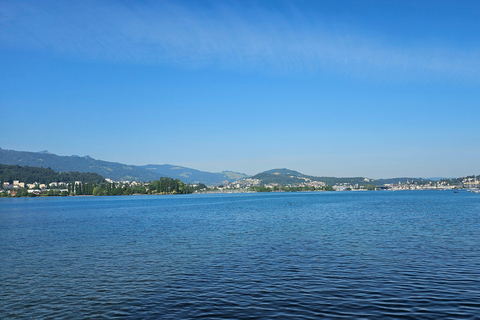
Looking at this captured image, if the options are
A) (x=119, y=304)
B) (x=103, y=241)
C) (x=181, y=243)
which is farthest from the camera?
(x=103, y=241)

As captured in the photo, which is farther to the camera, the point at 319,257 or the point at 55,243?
the point at 55,243

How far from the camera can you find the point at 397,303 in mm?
14844

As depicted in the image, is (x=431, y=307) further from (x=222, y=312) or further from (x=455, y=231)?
(x=455, y=231)

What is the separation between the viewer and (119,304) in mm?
15641

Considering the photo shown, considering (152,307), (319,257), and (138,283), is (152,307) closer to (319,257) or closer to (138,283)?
(138,283)

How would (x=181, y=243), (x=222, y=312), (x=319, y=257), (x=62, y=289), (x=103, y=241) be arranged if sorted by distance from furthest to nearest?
(x=103, y=241) < (x=181, y=243) < (x=319, y=257) < (x=62, y=289) < (x=222, y=312)

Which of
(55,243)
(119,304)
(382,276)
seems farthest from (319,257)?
(55,243)

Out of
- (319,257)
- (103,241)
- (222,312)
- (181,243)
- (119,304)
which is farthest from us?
(103,241)

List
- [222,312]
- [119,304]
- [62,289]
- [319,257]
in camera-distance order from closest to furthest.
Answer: [222,312] → [119,304] → [62,289] → [319,257]

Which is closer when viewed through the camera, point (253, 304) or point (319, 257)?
point (253, 304)

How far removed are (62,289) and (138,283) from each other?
3.68m

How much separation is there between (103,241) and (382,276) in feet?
84.4

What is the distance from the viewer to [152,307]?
49.4 ft

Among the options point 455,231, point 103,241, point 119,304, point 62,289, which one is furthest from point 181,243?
point 455,231
